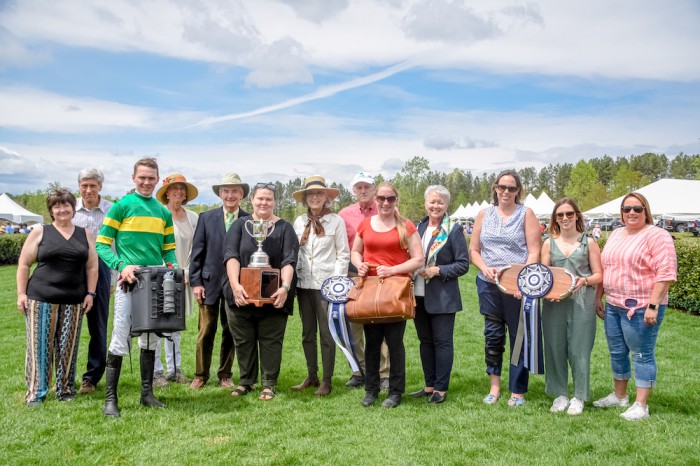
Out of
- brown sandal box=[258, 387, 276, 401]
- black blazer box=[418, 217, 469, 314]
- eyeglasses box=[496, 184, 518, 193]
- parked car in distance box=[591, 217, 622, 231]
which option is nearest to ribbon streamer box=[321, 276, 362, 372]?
black blazer box=[418, 217, 469, 314]

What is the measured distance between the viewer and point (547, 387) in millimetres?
5211

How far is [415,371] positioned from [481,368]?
0.82 meters

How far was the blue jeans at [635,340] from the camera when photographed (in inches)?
184

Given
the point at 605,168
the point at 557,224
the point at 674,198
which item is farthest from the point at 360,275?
→ the point at 605,168

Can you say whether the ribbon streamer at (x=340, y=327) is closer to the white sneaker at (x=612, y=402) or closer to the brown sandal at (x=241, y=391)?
the brown sandal at (x=241, y=391)

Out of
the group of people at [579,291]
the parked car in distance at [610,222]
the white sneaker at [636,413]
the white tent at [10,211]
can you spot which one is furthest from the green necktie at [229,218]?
the white tent at [10,211]

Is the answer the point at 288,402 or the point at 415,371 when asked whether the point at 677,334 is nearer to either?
the point at 415,371

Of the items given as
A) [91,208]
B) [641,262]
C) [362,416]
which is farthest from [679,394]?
[91,208]

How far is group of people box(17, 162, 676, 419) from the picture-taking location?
189 inches

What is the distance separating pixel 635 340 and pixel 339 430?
8.37 ft

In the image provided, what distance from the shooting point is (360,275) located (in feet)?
16.7

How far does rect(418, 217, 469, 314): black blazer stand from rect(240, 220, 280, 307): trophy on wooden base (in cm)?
144

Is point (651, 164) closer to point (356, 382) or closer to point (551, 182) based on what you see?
point (551, 182)

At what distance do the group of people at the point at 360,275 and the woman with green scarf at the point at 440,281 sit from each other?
0.01 m
